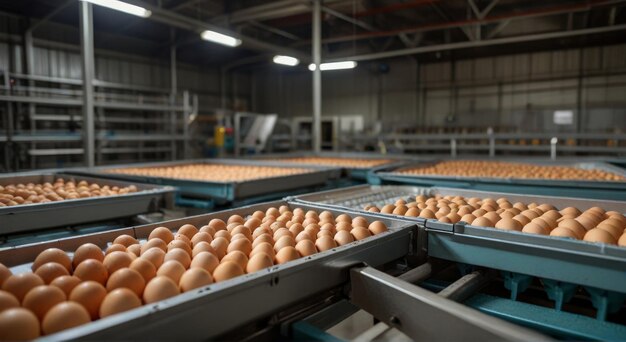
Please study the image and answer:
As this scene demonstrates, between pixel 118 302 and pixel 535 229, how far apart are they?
1.78 metres

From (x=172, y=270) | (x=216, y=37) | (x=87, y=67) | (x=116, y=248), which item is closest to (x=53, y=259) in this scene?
(x=116, y=248)

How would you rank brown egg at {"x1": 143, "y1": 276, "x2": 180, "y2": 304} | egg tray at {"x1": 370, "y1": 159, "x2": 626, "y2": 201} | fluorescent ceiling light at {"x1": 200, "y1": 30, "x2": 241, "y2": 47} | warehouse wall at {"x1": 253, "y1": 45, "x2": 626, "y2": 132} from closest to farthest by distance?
brown egg at {"x1": 143, "y1": 276, "x2": 180, "y2": 304}
egg tray at {"x1": 370, "y1": 159, "x2": 626, "y2": 201}
fluorescent ceiling light at {"x1": 200, "y1": 30, "x2": 241, "y2": 47}
warehouse wall at {"x1": 253, "y1": 45, "x2": 626, "y2": 132}

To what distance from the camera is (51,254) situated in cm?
144

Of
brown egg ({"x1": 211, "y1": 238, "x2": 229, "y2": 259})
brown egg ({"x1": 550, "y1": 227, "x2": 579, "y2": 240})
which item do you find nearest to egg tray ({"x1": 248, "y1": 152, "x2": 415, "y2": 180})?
brown egg ({"x1": 550, "y1": 227, "x2": 579, "y2": 240})

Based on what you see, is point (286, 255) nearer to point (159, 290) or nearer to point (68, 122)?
point (159, 290)

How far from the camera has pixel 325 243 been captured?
170 centimetres

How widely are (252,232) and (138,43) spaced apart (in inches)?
476

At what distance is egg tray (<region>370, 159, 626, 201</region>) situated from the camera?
3330 millimetres

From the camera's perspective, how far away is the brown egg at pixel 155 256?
145cm

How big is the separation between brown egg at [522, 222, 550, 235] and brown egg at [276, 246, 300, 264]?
113 cm

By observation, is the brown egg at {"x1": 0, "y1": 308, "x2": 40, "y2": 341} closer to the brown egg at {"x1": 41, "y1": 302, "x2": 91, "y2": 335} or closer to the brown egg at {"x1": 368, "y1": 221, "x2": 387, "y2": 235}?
the brown egg at {"x1": 41, "y1": 302, "x2": 91, "y2": 335}

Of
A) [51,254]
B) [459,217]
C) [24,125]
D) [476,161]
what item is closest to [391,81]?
[476,161]

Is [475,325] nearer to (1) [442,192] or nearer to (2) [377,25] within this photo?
(1) [442,192]

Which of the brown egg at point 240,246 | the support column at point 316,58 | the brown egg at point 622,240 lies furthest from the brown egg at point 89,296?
the support column at point 316,58
